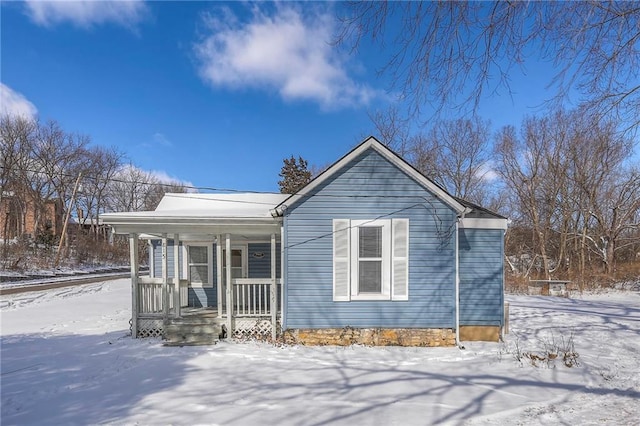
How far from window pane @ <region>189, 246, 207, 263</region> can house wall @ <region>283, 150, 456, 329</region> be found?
4074 millimetres

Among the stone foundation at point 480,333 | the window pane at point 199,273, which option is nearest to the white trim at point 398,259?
the stone foundation at point 480,333

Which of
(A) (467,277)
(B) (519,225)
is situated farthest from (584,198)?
(A) (467,277)

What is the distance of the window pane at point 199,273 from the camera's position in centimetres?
1100

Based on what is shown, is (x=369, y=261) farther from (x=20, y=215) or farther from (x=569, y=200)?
(x=20, y=215)

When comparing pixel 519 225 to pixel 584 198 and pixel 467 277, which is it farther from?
pixel 467 277

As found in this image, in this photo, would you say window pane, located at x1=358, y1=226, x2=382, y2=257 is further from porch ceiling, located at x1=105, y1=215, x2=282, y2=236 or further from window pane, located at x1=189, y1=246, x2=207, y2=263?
window pane, located at x1=189, y1=246, x2=207, y2=263

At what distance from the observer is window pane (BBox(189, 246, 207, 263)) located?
11.1m

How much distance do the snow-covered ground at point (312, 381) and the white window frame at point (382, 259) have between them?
1.16m

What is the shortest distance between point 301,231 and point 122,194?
43.2m

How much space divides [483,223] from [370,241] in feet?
9.14

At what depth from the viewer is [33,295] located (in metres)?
16.1

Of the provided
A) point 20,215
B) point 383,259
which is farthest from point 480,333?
point 20,215

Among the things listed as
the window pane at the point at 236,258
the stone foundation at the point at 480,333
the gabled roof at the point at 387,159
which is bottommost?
the stone foundation at the point at 480,333

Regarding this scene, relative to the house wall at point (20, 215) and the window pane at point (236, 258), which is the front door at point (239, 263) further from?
the house wall at point (20, 215)
